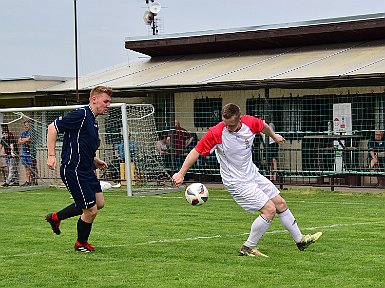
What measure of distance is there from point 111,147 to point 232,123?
1415 centimetres

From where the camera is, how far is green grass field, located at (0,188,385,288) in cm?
892

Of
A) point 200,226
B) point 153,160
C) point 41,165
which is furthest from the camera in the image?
point 41,165

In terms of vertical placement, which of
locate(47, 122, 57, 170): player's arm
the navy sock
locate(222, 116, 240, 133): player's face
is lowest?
the navy sock

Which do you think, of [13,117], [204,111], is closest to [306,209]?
[204,111]

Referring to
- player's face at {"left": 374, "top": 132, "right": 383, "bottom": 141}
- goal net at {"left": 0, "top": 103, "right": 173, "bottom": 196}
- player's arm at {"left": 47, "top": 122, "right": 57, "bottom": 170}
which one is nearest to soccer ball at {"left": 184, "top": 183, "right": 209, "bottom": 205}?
player's arm at {"left": 47, "top": 122, "right": 57, "bottom": 170}

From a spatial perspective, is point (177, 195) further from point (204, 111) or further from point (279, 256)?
point (279, 256)

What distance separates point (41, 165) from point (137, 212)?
9016 mm

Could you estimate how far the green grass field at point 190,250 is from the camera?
29.3ft

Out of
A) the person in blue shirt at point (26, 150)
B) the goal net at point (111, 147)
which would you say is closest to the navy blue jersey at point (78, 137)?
the goal net at point (111, 147)

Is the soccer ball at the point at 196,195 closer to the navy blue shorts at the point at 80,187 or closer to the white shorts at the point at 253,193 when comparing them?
the white shorts at the point at 253,193

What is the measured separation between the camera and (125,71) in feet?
95.0

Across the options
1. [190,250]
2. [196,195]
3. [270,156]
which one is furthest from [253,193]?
[270,156]

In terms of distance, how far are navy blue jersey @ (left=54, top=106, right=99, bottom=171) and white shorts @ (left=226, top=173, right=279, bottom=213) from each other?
173cm

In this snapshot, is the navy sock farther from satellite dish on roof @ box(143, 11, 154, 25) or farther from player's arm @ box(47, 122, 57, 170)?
satellite dish on roof @ box(143, 11, 154, 25)
